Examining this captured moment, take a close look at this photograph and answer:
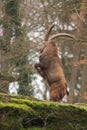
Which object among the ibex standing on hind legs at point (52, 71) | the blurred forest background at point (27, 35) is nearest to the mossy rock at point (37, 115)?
the ibex standing on hind legs at point (52, 71)

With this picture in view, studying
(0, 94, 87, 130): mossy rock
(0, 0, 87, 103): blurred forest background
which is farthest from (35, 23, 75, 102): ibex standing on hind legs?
(0, 0, 87, 103): blurred forest background

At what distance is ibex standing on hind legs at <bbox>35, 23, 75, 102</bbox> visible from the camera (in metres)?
11.6

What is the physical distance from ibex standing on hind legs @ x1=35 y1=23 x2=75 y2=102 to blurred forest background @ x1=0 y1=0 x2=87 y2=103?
1021 centimetres

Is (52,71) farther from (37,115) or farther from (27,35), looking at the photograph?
(27,35)

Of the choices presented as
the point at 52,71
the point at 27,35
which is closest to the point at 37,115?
the point at 52,71

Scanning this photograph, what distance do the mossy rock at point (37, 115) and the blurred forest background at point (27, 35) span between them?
1549cm

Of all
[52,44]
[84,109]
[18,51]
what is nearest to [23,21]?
[18,51]

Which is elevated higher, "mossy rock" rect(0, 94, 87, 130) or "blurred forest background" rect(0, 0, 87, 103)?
"blurred forest background" rect(0, 0, 87, 103)

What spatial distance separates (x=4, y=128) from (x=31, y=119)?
521mm

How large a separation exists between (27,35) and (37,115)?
22.5 metres

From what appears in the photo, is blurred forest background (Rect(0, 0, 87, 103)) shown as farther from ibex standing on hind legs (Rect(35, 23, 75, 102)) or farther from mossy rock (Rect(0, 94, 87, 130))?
mossy rock (Rect(0, 94, 87, 130))

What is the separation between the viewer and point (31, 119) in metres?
6.63

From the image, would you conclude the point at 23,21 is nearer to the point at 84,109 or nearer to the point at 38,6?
the point at 38,6

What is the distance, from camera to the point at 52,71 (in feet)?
39.6
